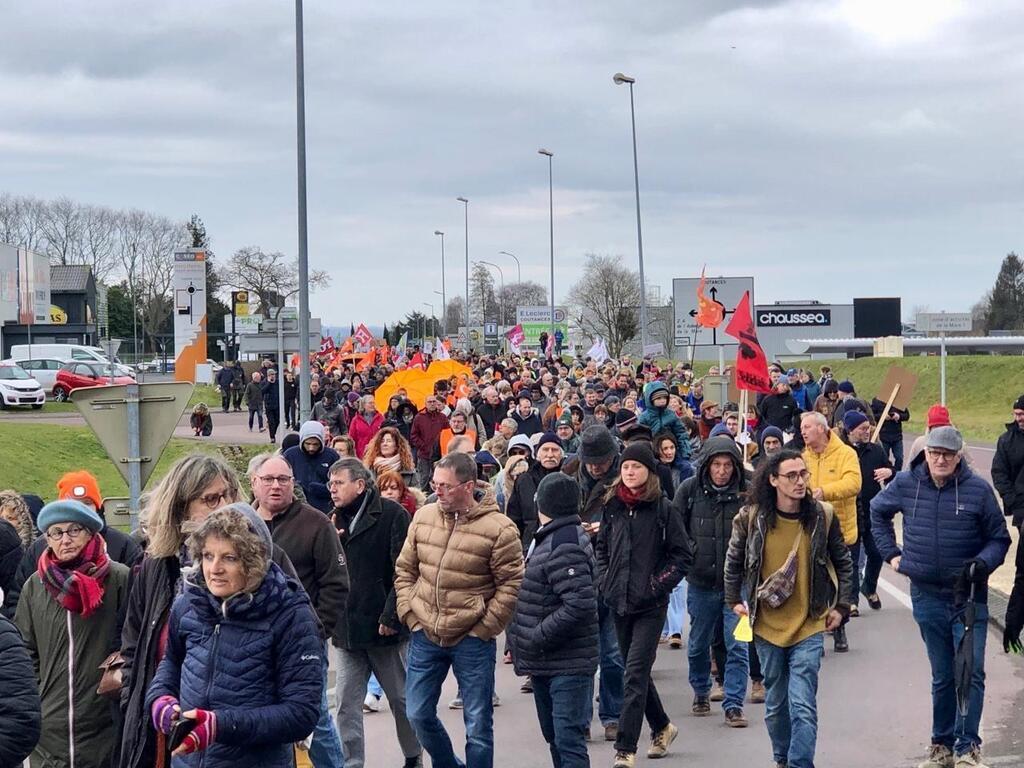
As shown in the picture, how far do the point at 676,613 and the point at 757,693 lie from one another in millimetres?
2191

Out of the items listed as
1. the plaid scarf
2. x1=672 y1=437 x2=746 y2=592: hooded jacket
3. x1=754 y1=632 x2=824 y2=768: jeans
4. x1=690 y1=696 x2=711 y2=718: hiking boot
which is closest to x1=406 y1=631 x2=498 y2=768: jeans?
x1=754 y1=632 x2=824 y2=768: jeans

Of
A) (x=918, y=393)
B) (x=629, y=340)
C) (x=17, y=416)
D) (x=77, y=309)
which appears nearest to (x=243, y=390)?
(x=17, y=416)

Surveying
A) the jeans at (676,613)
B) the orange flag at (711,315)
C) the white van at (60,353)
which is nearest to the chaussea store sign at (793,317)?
the white van at (60,353)

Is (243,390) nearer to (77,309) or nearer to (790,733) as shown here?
(790,733)

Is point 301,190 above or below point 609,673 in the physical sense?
above

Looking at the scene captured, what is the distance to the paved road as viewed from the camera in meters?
7.91

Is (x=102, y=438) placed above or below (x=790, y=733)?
above

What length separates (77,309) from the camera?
11044 cm

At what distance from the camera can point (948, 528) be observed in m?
7.53

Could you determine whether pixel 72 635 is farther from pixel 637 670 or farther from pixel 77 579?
pixel 637 670

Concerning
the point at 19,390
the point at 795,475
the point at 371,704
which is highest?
the point at 795,475

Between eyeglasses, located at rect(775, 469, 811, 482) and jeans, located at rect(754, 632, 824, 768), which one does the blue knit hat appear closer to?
eyeglasses, located at rect(775, 469, 811, 482)

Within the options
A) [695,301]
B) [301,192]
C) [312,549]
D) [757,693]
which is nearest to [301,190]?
[301,192]

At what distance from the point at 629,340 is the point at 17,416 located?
1981 inches
